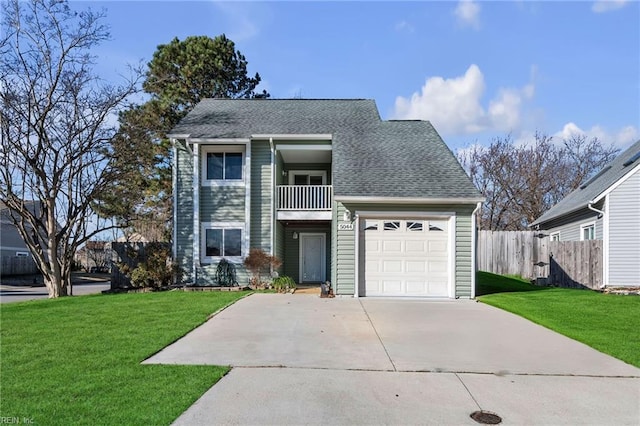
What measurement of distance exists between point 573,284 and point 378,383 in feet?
50.1

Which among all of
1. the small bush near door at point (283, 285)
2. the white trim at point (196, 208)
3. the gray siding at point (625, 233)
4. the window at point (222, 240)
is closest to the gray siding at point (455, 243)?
the small bush near door at point (283, 285)

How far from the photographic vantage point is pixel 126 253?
16672mm

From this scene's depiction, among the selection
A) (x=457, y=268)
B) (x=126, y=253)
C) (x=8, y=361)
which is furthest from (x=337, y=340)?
(x=126, y=253)

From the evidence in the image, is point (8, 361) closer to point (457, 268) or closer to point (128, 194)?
point (457, 268)

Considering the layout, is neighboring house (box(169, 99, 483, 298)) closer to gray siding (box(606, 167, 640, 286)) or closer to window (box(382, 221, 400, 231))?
window (box(382, 221, 400, 231))

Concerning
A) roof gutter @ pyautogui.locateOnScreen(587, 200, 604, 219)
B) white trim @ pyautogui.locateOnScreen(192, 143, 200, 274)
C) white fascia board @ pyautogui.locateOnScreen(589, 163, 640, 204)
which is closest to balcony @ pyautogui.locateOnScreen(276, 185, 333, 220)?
white trim @ pyautogui.locateOnScreen(192, 143, 200, 274)

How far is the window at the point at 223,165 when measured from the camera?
1689 centimetres

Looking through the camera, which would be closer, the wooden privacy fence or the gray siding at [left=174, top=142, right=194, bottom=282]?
the gray siding at [left=174, top=142, right=194, bottom=282]

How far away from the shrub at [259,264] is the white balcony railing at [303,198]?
2.00 meters

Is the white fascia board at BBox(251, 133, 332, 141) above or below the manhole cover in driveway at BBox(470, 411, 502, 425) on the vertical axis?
above

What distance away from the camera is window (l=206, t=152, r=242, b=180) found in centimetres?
1689

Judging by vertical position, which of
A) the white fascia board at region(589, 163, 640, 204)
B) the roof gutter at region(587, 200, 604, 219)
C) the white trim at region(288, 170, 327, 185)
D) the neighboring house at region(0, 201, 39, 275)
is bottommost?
the neighboring house at region(0, 201, 39, 275)

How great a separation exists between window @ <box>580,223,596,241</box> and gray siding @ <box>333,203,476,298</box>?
7445 mm

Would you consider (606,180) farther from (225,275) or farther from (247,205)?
(225,275)
